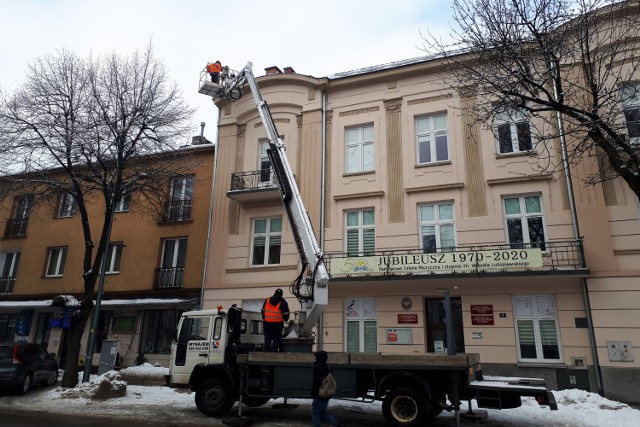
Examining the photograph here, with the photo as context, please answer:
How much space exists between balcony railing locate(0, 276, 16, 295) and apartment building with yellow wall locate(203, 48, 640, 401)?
39.9 feet

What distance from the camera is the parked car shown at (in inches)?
537

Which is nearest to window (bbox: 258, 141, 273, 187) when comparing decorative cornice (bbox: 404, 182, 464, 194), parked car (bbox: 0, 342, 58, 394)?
decorative cornice (bbox: 404, 182, 464, 194)

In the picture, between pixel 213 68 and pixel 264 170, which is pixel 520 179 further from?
pixel 213 68

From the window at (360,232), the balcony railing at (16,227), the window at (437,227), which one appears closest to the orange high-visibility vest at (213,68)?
the window at (360,232)

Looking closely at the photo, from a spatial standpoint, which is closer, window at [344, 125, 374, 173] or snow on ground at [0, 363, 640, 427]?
snow on ground at [0, 363, 640, 427]

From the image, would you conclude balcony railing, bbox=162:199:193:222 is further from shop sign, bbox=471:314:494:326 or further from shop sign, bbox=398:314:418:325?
shop sign, bbox=471:314:494:326

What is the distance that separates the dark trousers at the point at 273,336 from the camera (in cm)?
1072

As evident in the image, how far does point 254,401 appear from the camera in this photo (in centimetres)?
1122

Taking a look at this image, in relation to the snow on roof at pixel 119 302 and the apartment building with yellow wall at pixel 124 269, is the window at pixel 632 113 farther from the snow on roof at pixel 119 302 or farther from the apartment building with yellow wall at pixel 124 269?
the snow on roof at pixel 119 302

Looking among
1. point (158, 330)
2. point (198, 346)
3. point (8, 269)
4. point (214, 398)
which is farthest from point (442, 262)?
point (8, 269)

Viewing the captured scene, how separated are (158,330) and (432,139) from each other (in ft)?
44.7

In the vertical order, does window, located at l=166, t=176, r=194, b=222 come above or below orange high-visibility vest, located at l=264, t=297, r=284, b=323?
above

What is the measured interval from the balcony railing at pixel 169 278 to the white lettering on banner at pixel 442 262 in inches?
288

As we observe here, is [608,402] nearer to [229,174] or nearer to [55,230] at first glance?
[229,174]
